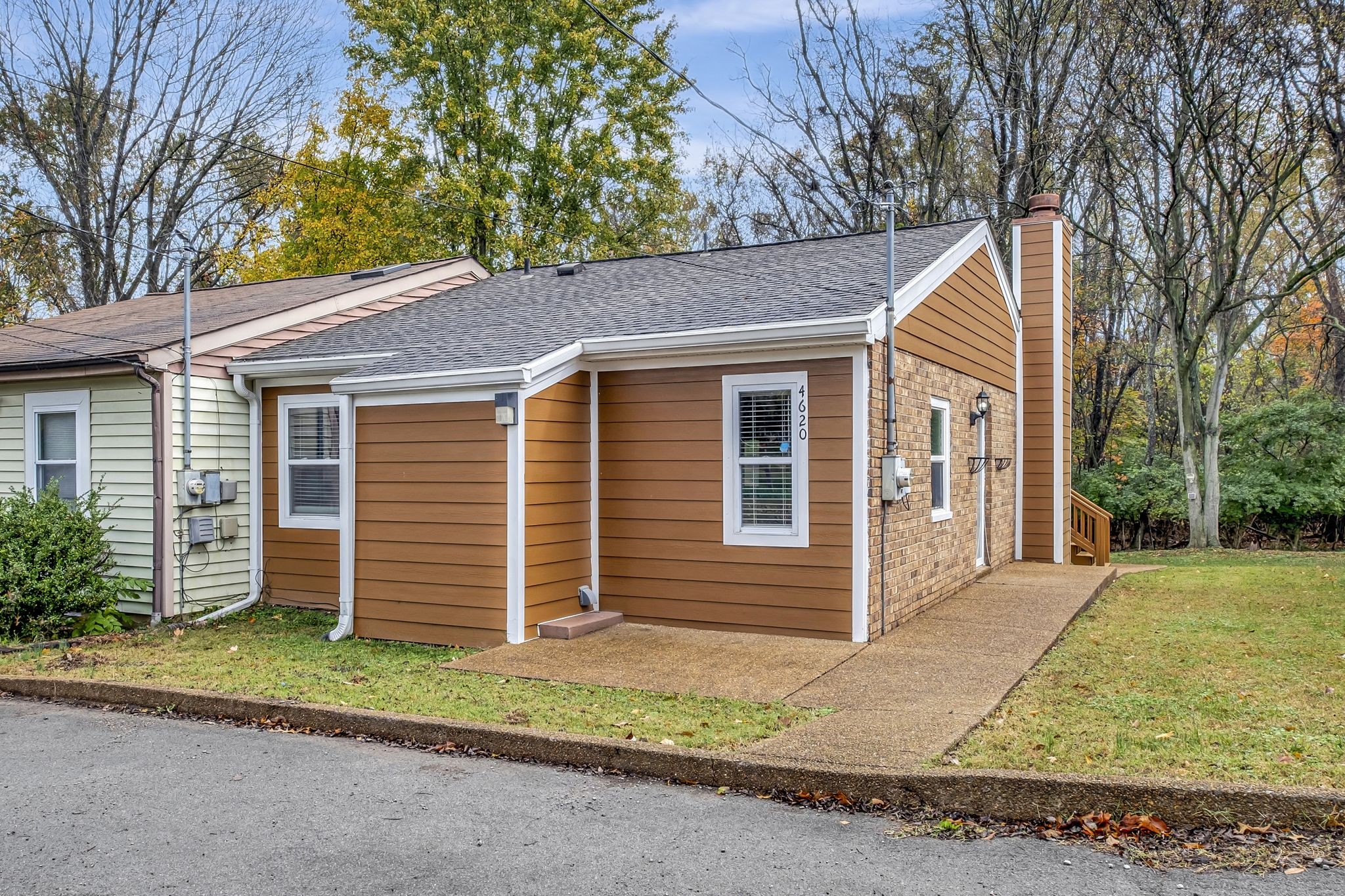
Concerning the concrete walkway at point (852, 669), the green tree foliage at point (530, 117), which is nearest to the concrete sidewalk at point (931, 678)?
the concrete walkway at point (852, 669)

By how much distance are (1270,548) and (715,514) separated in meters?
14.7

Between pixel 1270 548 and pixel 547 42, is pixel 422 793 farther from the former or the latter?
pixel 547 42

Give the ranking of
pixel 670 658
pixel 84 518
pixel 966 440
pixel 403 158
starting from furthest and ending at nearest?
pixel 403 158 → pixel 966 440 → pixel 84 518 → pixel 670 658

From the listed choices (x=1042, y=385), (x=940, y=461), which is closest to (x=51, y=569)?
(x=940, y=461)

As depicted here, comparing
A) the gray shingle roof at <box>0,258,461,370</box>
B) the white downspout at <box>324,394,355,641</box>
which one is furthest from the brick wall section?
the gray shingle roof at <box>0,258,461,370</box>

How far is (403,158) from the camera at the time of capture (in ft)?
76.3

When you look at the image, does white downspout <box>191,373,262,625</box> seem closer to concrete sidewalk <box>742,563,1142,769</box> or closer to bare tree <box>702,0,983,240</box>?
concrete sidewalk <box>742,563,1142,769</box>

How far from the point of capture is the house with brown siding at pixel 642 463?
7879mm

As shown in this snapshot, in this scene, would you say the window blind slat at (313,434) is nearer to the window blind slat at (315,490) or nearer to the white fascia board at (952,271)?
the window blind slat at (315,490)

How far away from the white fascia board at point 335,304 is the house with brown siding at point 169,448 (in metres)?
0.02

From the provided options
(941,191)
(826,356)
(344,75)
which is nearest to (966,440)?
(826,356)

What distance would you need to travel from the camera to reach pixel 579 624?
8.14 metres

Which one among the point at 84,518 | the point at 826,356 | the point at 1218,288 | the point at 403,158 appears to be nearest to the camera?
the point at 826,356

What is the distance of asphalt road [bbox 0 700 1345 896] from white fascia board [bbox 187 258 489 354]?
575cm
